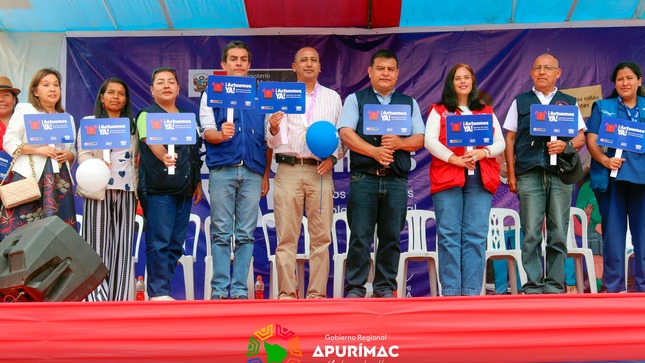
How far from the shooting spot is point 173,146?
4801mm

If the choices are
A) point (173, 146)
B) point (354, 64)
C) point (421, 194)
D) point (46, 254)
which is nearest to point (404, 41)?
point (354, 64)

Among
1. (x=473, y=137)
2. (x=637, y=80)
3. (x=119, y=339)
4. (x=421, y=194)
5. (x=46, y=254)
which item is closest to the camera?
(x=119, y=339)

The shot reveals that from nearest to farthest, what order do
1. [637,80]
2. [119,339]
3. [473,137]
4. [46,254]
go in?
[119,339] → [46,254] → [473,137] → [637,80]

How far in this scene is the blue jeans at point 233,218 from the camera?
15.8 feet

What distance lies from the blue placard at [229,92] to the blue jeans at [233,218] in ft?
1.35

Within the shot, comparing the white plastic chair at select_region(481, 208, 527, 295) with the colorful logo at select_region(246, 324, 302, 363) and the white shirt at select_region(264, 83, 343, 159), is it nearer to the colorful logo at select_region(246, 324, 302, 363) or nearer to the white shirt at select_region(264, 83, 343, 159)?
the white shirt at select_region(264, 83, 343, 159)

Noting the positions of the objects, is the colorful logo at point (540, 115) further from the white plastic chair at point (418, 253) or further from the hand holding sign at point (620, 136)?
the white plastic chair at point (418, 253)

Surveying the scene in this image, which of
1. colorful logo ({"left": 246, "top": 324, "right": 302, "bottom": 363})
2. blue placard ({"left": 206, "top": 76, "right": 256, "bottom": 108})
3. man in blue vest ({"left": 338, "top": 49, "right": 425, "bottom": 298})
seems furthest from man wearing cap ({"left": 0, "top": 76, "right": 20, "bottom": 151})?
colorful logo ({"left": 246, "top": 324, "right": 302, "bottom": 363})

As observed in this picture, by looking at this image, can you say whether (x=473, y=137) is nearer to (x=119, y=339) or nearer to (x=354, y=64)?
(x=354, y=64)

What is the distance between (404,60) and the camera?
21.5ft

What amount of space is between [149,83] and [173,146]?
77.5 inches

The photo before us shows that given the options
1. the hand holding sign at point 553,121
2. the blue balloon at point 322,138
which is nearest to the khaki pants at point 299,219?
the blue balloon at point 322,138

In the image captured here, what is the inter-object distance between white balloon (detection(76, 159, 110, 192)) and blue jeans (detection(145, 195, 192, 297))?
0.30m

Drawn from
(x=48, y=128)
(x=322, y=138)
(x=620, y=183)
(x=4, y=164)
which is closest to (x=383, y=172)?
(x=322, y=138)
